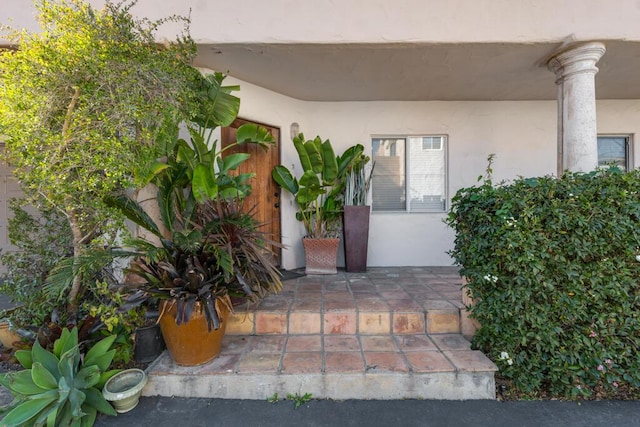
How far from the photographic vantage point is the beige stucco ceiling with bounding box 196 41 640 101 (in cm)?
286

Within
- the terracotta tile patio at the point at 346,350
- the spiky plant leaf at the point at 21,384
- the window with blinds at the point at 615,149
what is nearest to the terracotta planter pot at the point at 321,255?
the terracotta tile patio at the point at 346,350

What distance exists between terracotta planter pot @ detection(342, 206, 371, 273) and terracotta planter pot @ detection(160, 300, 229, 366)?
2215mm

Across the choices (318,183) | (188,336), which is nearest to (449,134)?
(318,183)

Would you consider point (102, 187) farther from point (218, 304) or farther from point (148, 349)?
point (148, 349)

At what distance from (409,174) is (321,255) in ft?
6.28

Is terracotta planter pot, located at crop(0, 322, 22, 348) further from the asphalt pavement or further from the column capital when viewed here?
the column capital

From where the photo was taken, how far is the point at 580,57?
2.73 m

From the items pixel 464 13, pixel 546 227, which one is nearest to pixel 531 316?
pixel 546 227

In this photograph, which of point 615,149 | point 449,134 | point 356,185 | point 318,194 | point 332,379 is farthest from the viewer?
point 615,149

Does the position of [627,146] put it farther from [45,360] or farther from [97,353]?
[45,360]

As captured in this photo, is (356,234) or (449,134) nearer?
(356,234)

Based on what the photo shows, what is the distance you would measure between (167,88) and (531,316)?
117 inches

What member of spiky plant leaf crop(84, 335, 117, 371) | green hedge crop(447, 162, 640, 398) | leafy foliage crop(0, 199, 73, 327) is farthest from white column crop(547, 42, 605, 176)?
leafy foliage crop(0, 199, 73, 327)

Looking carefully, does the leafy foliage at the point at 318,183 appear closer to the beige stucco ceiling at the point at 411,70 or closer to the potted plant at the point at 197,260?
the beige stucco ceiling at the point at 411,70
